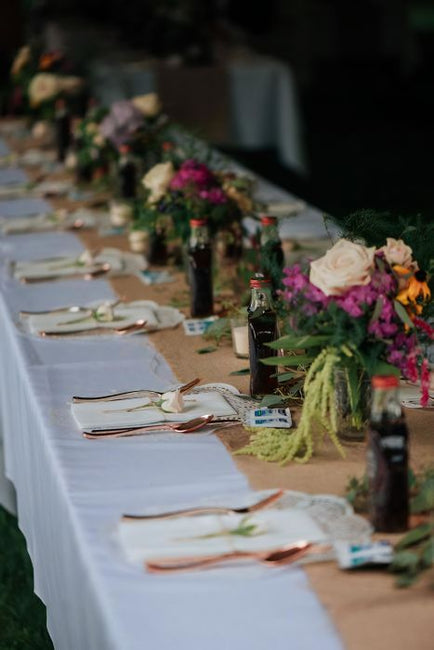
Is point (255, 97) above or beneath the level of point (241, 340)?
beneath

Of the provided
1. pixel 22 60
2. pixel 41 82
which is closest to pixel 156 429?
pixel 41 82

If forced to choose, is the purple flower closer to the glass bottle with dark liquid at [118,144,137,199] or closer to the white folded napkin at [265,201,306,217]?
the glass bottle with dark liquid at [118,144,137,199]

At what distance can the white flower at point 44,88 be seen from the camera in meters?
5.41

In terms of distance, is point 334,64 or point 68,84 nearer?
point 68,84

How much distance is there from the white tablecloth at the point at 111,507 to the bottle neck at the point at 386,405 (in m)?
0.24

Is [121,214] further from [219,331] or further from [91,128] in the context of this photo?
[219,331]

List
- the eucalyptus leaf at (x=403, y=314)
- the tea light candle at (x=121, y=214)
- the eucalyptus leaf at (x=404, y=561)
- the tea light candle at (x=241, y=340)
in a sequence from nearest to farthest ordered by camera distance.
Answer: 1. the eucalyptus leaf at (x=404, y=561)
2. the eucalyptus leaf at (x=403, y=314)
3. the tea light candle at (x=241, y=340)
4. the tea light candle at (x=121, y=214)

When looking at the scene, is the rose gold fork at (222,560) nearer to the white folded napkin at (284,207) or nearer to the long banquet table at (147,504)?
the long banquet table at (147,504)

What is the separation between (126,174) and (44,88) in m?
1.65

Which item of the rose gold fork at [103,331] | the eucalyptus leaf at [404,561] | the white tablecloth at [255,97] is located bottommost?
the white tablecloth at [255,97]

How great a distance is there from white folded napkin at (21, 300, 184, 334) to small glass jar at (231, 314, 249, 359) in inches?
11.5

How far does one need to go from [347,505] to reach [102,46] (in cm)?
760

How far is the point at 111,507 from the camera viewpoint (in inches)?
68.2

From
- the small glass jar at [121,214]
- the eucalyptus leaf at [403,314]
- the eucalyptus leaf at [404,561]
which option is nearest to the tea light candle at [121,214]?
the small glass jar at [121,214]
